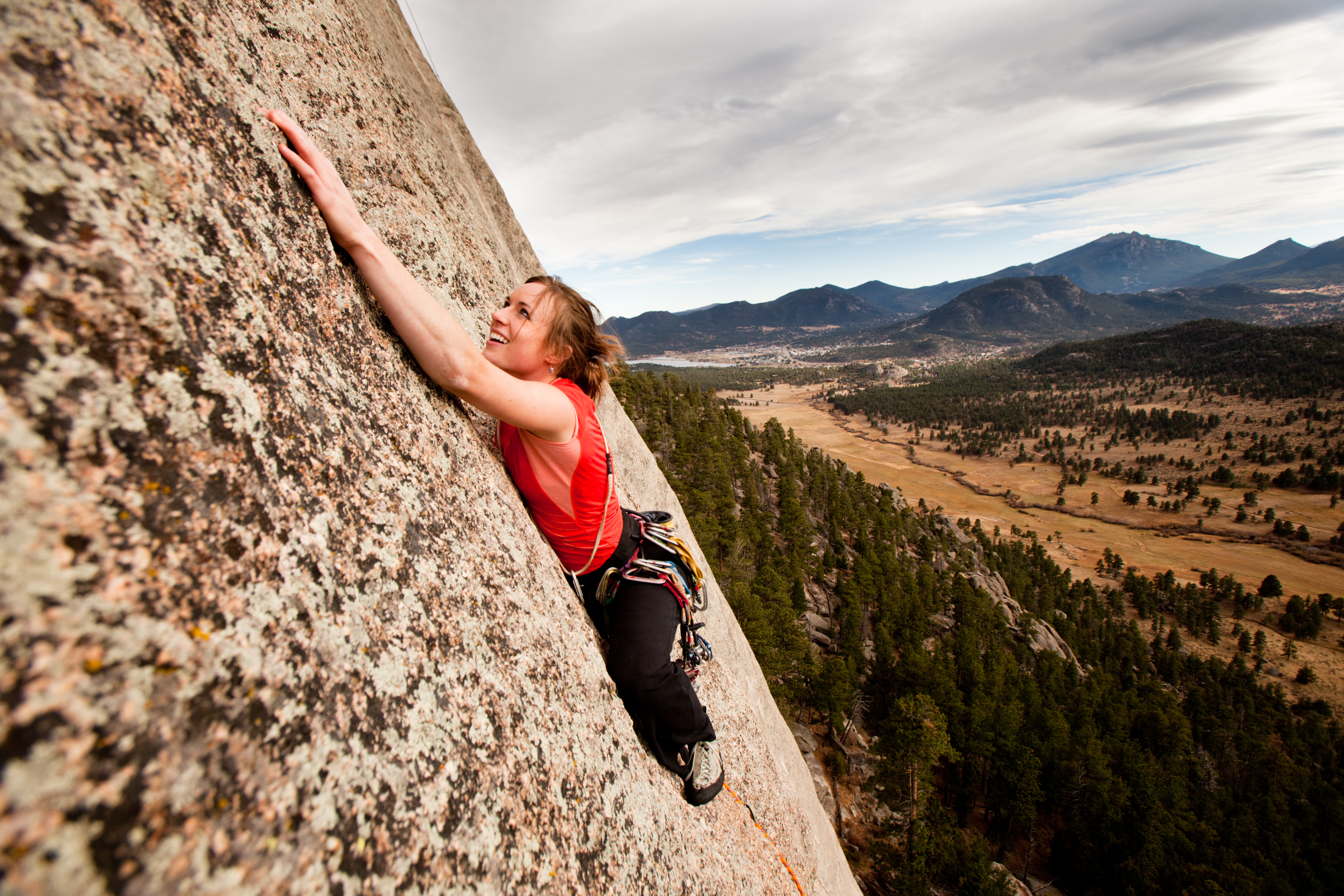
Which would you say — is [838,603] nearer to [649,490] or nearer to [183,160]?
[649,490]

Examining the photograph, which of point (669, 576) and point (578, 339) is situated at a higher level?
point (578, 339)

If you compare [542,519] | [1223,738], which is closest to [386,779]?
[542,519]

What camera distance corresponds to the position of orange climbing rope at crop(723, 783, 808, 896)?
4737mm

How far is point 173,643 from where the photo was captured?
120cm

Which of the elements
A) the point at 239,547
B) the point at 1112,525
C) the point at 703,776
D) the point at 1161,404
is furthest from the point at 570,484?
the point at 1161,404

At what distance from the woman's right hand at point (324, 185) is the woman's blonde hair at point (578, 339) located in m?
0.90

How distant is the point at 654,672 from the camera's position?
10.7ft

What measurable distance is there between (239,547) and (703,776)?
330 cm

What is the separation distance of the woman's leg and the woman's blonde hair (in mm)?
1330

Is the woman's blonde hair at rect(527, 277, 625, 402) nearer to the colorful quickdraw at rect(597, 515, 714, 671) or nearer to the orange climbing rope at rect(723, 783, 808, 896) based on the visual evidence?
the colorful quickdraw at rect(597, 515, 714, 671)

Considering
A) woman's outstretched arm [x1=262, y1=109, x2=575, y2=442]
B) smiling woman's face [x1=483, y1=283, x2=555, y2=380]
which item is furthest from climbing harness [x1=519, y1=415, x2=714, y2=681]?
woman's outstretched arm [x1=262, y1=109, x2=575, y2=442]

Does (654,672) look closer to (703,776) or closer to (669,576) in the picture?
(669,576)

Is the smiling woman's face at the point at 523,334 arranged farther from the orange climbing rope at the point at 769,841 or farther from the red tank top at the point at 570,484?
the orange climbing rope at the point at 769,841

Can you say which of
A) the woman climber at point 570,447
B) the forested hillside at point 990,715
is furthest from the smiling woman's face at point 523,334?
the forested hillside at point 990,715
